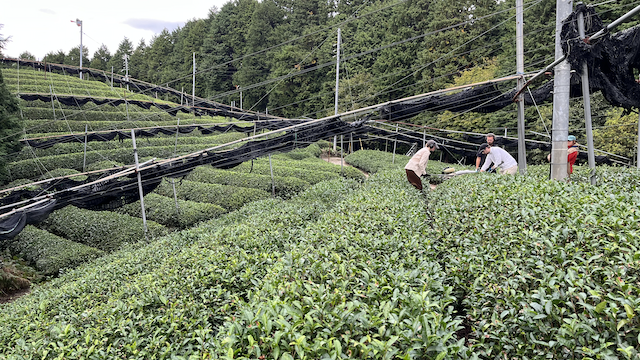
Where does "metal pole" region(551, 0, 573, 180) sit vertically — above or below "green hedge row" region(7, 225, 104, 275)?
above

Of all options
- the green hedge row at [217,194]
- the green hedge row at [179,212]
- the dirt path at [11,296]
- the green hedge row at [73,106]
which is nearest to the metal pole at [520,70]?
the green hedge row at [217,194]

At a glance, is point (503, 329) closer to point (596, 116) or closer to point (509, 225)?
point (509, 225)

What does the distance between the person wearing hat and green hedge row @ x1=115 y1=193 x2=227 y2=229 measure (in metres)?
7.59

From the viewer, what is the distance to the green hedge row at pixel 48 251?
34.8 ft

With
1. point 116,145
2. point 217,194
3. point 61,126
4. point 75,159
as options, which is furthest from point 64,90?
point 217,194

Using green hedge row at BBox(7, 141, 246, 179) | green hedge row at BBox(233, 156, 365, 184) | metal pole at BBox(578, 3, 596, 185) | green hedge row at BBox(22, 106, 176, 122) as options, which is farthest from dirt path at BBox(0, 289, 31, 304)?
green hedge row at BBox(22, 106, 176, 122)

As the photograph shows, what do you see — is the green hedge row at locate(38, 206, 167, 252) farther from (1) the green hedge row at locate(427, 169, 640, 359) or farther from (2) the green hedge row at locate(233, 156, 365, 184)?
(1) the green hedge row at locate(427, 169, 640, 359)

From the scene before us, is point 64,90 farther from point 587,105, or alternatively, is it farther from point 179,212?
point 587,105

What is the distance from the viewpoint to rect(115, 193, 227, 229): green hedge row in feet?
42.8

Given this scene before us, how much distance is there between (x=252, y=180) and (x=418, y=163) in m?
9.88

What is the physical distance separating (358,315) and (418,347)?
42cm

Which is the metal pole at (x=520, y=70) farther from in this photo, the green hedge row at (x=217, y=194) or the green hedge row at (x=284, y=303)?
the green hedge row at (x=217, y=194)

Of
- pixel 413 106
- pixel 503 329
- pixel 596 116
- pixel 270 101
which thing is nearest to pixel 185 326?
pixel 503 329

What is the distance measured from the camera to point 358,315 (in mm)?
2256
